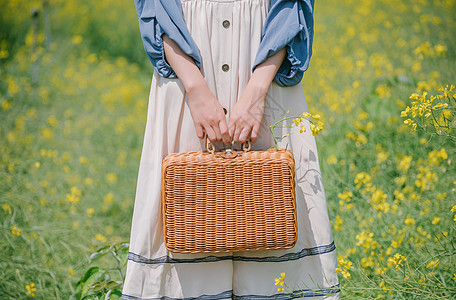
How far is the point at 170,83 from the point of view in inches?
58.7

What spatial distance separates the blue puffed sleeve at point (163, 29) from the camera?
142cm

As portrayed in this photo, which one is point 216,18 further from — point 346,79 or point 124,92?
point 124,92

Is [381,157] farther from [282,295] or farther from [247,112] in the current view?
[247,112]

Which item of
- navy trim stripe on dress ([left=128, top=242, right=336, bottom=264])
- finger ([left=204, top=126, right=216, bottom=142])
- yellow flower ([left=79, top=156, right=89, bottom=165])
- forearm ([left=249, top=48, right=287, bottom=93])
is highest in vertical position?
yellow flower ([left=79, top=156, right=89, bottom=165])

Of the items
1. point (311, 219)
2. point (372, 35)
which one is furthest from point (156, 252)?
point (372, 35)

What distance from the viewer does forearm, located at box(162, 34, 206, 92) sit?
142 cm

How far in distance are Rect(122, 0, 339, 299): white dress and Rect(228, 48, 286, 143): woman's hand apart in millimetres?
75

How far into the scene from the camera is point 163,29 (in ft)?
4.66

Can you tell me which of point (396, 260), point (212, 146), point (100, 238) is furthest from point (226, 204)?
point (100, 238)

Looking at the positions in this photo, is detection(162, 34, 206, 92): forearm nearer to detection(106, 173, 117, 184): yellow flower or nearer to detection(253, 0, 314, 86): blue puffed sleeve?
detection(253, 0, 314, 86): blue puffed sleeve

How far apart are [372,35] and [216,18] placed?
11.2 feet

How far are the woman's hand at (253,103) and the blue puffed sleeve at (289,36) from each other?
0.09 feet

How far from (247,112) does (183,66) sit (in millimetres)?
225

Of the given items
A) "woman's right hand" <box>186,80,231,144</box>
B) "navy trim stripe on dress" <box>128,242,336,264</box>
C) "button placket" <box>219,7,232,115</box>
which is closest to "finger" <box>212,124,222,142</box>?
"woman's right hand" <box>186,80,231,144</box>
